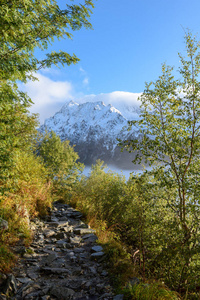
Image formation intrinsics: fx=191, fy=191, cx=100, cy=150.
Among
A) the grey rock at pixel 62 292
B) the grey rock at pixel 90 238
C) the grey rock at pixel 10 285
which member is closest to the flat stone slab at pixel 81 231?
the grey rock at pixel 90 238

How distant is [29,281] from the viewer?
457cm

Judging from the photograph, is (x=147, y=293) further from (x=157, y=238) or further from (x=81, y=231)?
(x=81, y=231)

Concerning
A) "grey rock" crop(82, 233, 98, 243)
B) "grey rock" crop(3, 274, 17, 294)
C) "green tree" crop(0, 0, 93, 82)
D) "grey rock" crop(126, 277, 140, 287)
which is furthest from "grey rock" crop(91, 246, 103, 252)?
"green tree" crop(0, 0, 93, 82)

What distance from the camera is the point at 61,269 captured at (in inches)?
210

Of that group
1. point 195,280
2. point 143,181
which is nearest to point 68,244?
point 143,181

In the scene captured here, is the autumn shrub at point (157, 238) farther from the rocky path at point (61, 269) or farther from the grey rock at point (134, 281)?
the rocky path at point (61, 269)

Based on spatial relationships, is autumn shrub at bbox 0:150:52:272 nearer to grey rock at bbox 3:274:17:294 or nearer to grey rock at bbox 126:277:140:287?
grey rock at bbox 3:274:17:294

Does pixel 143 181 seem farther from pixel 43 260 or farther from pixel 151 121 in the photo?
pixel 43 260

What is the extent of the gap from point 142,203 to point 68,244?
10.7ft

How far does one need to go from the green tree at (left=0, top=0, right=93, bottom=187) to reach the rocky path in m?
2.62

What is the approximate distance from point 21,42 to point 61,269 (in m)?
5.72

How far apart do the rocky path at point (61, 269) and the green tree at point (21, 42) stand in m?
2.62

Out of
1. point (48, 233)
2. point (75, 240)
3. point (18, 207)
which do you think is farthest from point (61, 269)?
point (18, 207)

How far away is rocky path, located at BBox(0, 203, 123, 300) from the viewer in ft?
13.9
